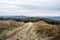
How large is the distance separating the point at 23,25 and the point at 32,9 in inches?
19.2

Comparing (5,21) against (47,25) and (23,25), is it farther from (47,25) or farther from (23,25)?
(47,25)

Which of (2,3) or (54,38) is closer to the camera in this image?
(54,38)

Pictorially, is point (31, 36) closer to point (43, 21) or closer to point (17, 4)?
point (43, 21)

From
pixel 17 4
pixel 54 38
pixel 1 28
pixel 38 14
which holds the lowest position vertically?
pixel 54 38

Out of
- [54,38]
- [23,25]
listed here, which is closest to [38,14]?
[23,25]

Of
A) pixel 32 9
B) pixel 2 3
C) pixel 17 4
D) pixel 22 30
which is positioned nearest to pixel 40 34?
pixel 22 30

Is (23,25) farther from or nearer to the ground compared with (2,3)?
nearer to the ground

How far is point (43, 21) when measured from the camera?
3.37m

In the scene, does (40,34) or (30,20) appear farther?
(30,20)

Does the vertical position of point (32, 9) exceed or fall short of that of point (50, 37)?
it exceeds it

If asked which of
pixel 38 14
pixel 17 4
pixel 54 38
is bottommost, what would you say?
pixel 54 38

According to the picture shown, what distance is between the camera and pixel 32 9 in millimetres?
3492

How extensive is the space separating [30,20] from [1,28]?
0.71 m

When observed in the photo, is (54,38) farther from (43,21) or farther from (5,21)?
(5,21)
